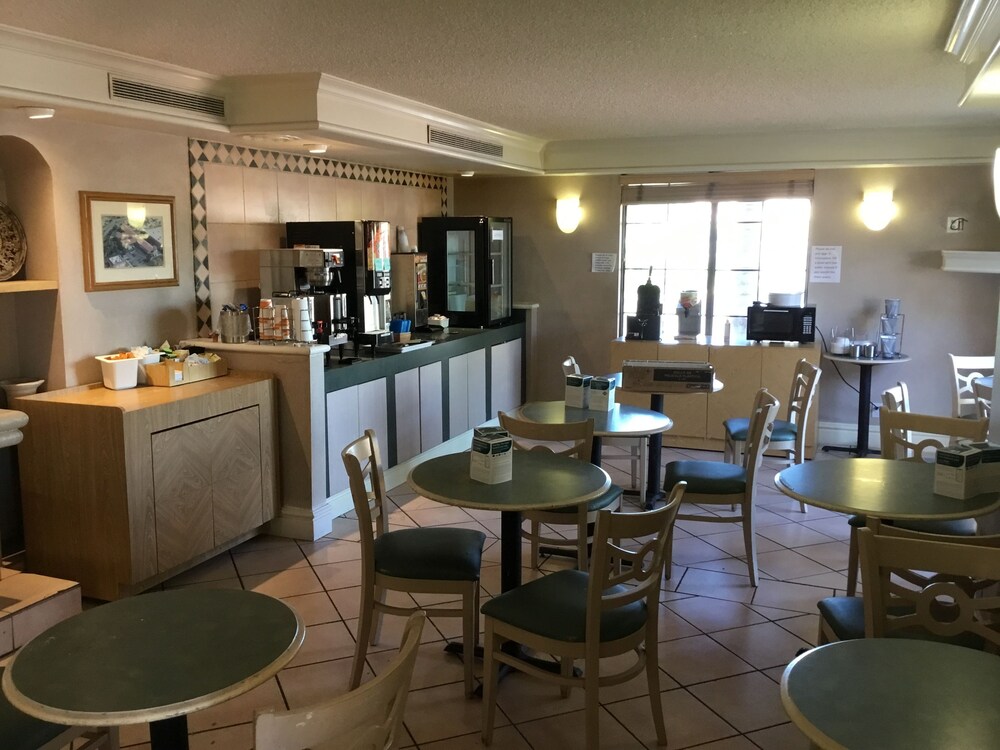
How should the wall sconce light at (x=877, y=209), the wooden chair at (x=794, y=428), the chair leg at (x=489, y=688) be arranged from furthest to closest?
the wall sconce light at (x=877, y=209)
the wooden chair at (x=794, y=428)
the chair leg at (x=489, y=688)

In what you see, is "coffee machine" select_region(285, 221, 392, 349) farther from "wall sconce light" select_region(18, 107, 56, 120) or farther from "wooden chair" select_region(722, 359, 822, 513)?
"wooden chair" select_region(722, 359, 822, 513)

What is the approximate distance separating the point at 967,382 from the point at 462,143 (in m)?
3.67

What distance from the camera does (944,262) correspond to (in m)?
5.91

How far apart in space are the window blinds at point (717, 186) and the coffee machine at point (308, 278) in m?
2.94

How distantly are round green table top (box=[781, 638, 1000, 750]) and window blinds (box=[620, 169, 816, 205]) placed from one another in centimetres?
508

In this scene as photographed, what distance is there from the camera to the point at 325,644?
3.21 meters

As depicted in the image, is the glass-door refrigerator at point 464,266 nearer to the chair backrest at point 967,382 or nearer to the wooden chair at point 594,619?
the chair backrest at point 967,382

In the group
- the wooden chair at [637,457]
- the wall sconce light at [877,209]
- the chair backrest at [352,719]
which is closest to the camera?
the chair backrest at [352,719]

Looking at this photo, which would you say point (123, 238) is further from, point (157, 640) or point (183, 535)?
point (157, 640)

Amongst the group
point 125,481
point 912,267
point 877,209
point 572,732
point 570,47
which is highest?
point 570,47

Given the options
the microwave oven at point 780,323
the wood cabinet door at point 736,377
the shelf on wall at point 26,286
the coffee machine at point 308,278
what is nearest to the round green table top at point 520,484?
the coffee machine at point 308,278

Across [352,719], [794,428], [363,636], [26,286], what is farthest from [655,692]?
[26,286]

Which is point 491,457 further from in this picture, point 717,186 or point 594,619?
point 717,186

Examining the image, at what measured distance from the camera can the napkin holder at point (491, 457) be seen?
2834 mm
